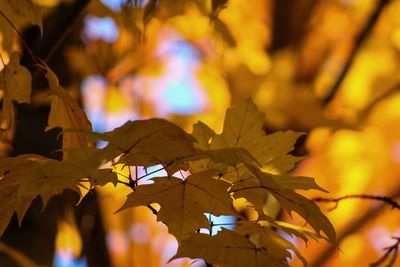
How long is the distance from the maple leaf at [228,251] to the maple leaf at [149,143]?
0.10 metres

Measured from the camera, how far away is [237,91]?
1696 millimetres

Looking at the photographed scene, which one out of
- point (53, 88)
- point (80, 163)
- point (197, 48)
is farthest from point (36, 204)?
point (197, 48)

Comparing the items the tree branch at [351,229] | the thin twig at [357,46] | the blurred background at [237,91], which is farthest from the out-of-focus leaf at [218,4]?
the tree branch at [351,229]

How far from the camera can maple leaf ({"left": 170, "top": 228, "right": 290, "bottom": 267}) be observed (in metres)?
0.64

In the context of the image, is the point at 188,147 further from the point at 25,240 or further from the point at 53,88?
the point at 25,240

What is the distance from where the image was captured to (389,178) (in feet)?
7.23

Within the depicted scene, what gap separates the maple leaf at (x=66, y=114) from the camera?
715 millimetres

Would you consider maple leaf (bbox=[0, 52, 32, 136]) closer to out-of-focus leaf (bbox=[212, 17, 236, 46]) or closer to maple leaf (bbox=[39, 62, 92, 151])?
maple leaf (bbox=[39, 62, 92, 151])

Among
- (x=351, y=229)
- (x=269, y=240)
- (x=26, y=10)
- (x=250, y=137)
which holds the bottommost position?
(x=351, y=229)

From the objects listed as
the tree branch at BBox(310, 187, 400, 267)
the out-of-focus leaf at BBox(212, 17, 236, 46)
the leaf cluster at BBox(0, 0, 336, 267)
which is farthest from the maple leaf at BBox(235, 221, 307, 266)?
the tree branch at BBox(310, 187, 400, 267)

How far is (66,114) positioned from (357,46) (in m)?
0.94

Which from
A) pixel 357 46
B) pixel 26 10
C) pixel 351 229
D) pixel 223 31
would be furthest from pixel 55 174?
pixel 351 229

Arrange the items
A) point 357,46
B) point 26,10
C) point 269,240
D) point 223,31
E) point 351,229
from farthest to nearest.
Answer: point 351,229
point 357,46
point 223,31
point 26,10
point 269,240

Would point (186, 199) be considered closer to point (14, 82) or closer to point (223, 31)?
point (14, 82)
